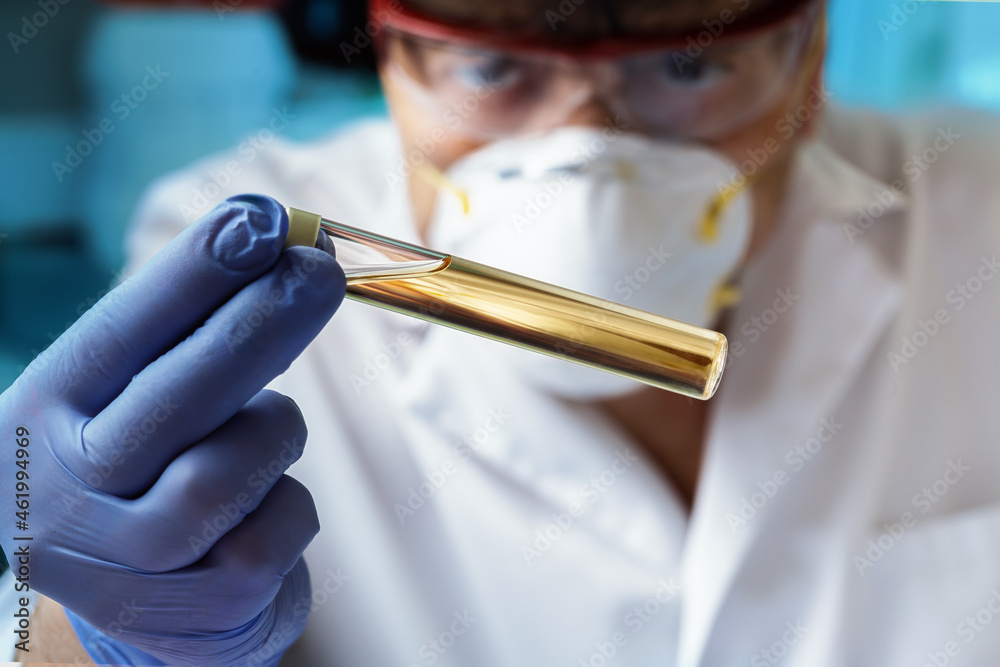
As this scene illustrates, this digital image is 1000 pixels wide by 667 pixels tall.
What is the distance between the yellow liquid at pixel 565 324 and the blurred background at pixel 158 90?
480 mm

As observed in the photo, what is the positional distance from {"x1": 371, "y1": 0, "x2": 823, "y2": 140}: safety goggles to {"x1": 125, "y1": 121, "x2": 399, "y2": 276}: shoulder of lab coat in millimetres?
131

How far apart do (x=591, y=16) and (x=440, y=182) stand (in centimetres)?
18

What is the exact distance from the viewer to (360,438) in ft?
2.08

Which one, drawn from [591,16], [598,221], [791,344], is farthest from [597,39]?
[791,344]

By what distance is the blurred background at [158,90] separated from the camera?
2.18 ft

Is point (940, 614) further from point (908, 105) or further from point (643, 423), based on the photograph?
point (908, 105)

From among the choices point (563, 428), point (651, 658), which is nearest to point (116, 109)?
point (563, 428)

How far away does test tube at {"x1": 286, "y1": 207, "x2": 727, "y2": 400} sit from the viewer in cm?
33

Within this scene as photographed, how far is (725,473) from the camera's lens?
2.06ft

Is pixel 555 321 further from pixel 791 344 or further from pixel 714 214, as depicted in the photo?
pixel 791 344

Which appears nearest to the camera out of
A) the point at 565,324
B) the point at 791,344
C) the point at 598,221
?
the point at 565,324

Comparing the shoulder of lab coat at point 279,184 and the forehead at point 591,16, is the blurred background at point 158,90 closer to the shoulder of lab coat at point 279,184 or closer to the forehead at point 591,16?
the shoulder of lab coat at point 279,184

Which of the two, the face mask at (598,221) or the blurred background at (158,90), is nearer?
the face mask at (598,221)

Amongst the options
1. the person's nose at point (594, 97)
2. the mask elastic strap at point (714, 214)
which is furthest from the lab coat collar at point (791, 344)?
the person's nose at point (594, 97)
